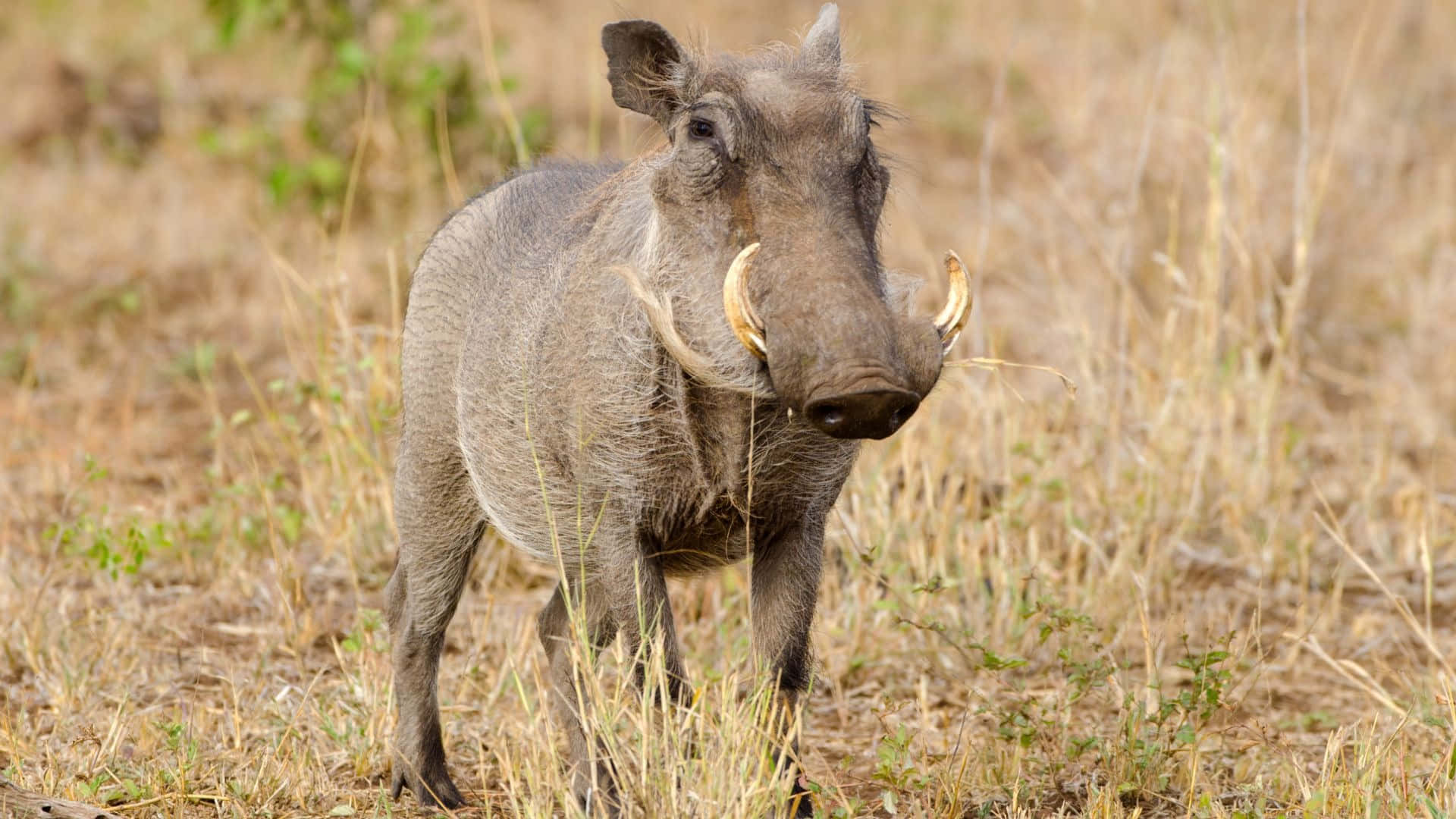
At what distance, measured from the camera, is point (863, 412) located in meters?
2.66

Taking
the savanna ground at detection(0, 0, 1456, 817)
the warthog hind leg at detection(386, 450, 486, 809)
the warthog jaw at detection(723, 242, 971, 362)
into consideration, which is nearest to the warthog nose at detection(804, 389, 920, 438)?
the warthog jaw at detection(723, 242, 971, 362)

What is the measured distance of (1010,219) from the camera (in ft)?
29.7

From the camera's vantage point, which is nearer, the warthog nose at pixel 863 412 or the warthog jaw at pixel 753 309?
the warthog nose at pixel 863 412

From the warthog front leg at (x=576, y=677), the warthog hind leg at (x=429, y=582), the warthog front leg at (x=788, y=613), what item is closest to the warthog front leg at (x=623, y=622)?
the warthog front leg at (x=576, y=677)

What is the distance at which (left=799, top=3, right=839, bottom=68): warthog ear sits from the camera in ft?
11.1

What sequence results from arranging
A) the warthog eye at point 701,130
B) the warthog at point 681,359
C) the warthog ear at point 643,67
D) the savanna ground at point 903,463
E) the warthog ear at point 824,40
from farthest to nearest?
the savanna ground at point 903,463 → the warthog ear at point 824,40 → the warthog ear at point 643,67 → the warthog eye at point 701,130 → the warthog at point 681,359

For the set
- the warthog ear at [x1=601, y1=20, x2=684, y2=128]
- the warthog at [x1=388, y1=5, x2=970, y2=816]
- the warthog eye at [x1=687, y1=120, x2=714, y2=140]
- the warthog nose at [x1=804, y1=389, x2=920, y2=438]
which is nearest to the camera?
the warthog nose at [x1=804, y1=389, x2=920, y2=438]

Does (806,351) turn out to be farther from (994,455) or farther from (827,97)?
(994,455)

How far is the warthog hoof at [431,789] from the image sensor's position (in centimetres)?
388

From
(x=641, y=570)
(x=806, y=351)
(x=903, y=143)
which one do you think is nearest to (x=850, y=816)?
(x=641, y=570)

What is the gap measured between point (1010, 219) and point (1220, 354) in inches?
97.3

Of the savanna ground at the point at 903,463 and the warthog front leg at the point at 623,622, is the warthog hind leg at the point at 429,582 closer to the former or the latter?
the savanna ground at the point at 903,463

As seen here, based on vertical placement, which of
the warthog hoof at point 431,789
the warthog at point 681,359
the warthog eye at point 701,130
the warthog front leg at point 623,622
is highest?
the warthog eye at point 701,130

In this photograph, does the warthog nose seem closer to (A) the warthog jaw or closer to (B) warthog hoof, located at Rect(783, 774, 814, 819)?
(A) the warthog jaw
